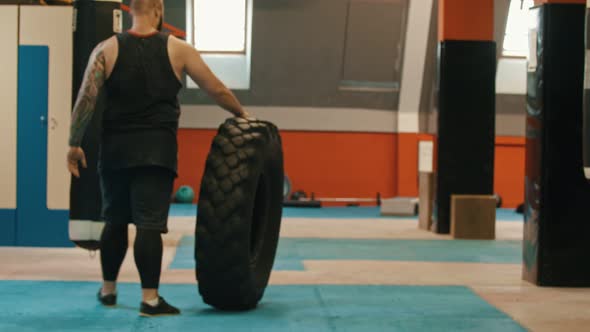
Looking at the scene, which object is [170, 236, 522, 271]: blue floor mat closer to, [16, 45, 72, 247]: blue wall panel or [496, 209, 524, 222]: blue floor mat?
[16, 45, 72, 247]: blue wall panel

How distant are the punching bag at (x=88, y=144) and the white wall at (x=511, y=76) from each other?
31.3ft

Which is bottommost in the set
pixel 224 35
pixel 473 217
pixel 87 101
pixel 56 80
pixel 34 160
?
pixel 473 217

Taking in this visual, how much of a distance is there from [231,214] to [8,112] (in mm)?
3534

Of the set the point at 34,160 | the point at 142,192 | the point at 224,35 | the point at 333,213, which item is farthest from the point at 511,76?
the point at 142,192

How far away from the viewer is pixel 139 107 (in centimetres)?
348

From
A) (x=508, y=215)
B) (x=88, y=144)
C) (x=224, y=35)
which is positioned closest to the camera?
(x=88, y=144)

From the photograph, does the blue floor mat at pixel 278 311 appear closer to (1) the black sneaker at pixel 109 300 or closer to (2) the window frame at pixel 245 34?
(1) the black sneaker at pixel 109 300

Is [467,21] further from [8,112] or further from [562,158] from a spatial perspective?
[8,112]

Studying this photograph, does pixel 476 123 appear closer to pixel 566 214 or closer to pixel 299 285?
pixel 566 214

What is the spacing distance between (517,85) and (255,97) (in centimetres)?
448

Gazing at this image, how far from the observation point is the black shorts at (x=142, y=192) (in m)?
3.45

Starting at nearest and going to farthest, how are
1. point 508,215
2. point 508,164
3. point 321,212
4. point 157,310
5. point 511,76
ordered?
1. point 157,310
2. point 508,215
3. point 321,212
4. point 511,76
5. point 508,164

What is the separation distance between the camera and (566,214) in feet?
15.5

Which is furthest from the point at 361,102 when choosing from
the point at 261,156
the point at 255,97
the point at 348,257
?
the point at 261,156
